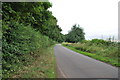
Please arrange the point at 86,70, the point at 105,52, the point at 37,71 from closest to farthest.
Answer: the point at 37,71 → the point at 86,70 → the point at 105,52

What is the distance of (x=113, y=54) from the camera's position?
10.7m

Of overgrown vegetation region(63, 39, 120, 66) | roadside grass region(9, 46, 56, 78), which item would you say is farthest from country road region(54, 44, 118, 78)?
overgrown vegetation region(63, 39, 120, 66)

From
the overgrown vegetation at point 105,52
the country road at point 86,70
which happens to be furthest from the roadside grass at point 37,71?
the overgrown vegetation at point 105,52

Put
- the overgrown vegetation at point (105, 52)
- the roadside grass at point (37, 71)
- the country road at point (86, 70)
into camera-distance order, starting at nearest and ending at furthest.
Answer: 1. the roadside grass at point (37, 71)
2. the country road at point (86, 70)
3. the overgrown vegetation at point (105, 52)

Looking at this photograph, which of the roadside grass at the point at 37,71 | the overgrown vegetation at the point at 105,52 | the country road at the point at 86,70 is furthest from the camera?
the overgrown vegetation at the point at 105,52

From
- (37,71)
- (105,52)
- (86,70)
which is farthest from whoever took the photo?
(105,52)

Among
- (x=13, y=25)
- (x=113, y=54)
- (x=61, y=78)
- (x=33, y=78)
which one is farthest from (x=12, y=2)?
(x=113, y=54)

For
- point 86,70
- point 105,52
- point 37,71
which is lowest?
point 86,70

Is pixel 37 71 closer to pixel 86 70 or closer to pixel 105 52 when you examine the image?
pixel 86 70

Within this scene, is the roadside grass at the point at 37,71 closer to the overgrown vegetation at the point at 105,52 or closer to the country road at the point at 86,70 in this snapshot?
the country road at the point at 86,70

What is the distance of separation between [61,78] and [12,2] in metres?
4.90

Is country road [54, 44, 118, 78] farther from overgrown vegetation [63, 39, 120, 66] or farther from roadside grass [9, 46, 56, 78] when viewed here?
overgrown vegetation [63, 39, 120, 66]

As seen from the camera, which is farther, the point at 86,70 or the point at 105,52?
the point at 105,52

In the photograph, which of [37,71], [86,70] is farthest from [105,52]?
[37,71]
